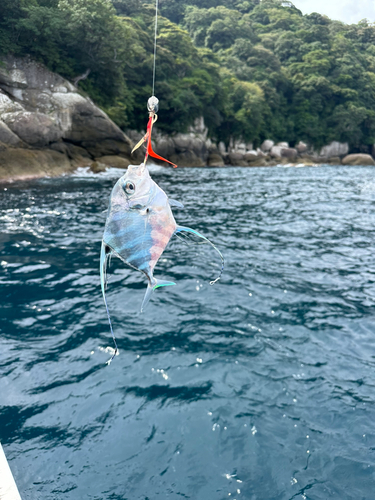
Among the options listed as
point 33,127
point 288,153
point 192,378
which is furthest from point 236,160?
point 192,378

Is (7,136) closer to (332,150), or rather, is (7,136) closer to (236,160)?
(236,160)

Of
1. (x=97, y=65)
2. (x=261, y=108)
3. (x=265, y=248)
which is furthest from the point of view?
(x=261, y=108)

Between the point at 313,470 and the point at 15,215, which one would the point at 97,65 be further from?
the point at 313,470

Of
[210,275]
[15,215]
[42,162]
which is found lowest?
[210,275]

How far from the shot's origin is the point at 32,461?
3246mm

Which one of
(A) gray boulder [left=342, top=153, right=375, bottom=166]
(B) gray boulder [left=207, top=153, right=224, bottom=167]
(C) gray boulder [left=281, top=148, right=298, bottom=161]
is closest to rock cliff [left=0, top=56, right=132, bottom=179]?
(B) gray boulder [left=207, top=153, right=224, bottom=167]

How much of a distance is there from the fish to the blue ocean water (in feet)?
7.08

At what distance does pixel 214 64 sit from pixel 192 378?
56.3m

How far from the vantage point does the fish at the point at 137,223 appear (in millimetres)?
1950

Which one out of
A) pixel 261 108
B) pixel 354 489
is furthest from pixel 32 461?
pixel 261 108

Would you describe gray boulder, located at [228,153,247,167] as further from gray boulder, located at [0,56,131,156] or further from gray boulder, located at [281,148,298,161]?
gray boulder, located at [0,56,131,156]

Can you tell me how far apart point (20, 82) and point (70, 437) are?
30438 mm

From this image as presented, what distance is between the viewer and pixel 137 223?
2037 millimetres

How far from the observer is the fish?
195 cm
